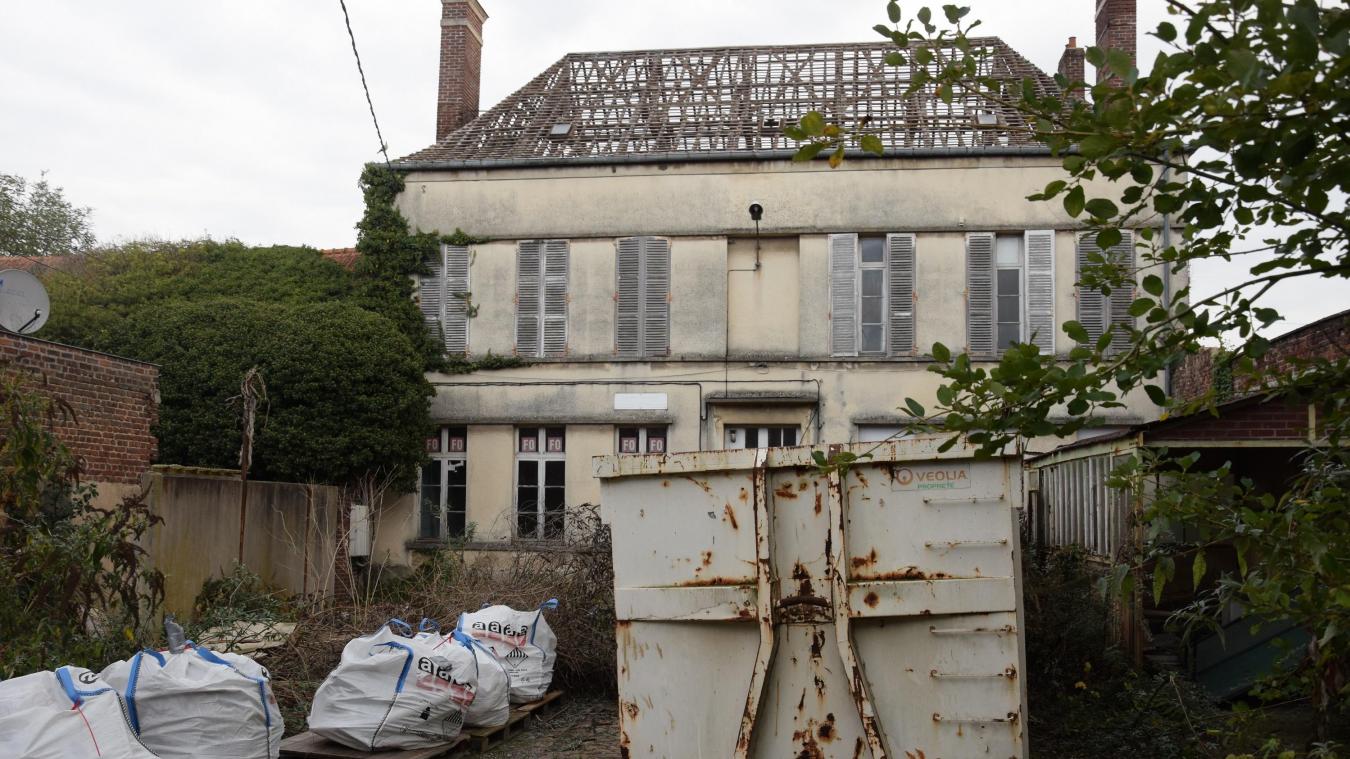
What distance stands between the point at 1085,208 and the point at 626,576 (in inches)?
169

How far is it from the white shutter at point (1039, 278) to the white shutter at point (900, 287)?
1.77m

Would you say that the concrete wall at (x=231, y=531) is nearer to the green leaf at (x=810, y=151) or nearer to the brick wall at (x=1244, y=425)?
the green leaf at (x=810, y=151)

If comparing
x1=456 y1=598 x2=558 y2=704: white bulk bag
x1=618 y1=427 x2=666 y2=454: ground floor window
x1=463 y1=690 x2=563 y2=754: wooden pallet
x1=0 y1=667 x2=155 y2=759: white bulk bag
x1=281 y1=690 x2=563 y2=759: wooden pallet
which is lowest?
x1=463 y1=690 x2=563 y2=754: wooden pallet

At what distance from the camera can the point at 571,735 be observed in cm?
916

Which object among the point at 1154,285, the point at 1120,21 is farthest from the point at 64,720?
the point at 1120,21

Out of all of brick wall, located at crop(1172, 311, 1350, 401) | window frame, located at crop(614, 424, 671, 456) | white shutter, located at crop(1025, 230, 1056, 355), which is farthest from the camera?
window frame, located at crop(614, 424, 671, 456)

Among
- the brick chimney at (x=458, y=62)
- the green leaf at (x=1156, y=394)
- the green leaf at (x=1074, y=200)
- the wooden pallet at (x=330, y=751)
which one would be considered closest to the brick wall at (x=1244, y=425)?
the wooden pallet at (x=330, y=751)

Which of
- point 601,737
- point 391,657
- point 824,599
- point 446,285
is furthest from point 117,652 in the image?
point 446,285

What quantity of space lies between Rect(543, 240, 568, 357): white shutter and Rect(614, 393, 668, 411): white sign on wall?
1234 mm

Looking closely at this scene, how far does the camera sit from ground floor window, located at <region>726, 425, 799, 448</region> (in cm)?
1862

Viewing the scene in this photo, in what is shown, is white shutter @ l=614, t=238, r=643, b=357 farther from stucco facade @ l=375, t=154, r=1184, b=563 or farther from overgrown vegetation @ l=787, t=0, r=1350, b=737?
overgrown vegetation @ l=787, t=0, r=1350, b=737

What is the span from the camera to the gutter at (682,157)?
1819cm

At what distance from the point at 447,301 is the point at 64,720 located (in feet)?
46.5

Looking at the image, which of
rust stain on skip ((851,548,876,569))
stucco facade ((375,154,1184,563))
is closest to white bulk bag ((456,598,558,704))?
rust stain on skip ((851,548,876,569))
